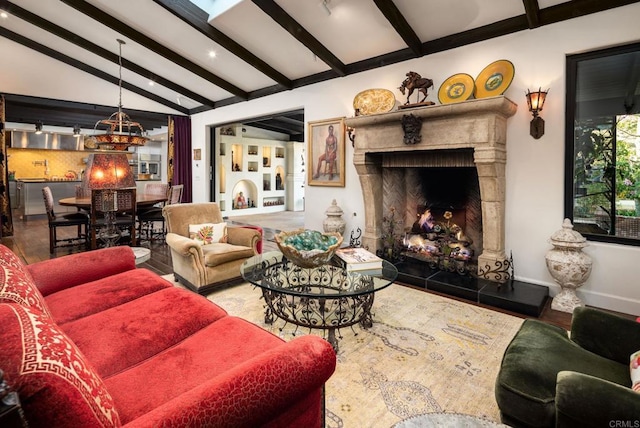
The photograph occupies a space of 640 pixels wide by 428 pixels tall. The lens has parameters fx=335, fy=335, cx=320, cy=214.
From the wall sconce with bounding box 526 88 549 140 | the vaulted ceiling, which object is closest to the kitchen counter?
the vaulted ceiling

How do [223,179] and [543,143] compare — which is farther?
[223,179]

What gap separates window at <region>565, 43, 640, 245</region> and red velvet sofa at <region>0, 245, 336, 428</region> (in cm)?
326

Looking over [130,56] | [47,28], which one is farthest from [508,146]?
[47,28]

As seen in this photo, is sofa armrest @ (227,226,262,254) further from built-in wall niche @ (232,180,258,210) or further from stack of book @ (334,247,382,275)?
built-in wall niche @ (232,180,258,210)

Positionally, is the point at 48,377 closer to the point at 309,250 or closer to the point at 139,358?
the point at 139,358

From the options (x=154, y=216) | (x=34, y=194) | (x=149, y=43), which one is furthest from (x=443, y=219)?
(x=34, y=194)

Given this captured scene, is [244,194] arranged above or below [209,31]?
below

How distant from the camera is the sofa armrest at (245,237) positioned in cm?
374

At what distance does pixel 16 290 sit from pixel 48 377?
87 centimetres

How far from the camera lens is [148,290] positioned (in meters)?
2.18

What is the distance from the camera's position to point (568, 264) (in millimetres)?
2975

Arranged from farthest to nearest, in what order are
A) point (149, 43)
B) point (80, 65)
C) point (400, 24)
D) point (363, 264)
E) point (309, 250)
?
point (80, 65)
point (149, 43)
point (400, 24)
point (363, 264)
point (309, 250)

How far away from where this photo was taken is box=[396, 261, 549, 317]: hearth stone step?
3.00 meters

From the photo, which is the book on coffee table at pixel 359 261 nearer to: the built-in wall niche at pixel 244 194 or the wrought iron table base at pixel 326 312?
the wrought iron table base at pixel 326 312
